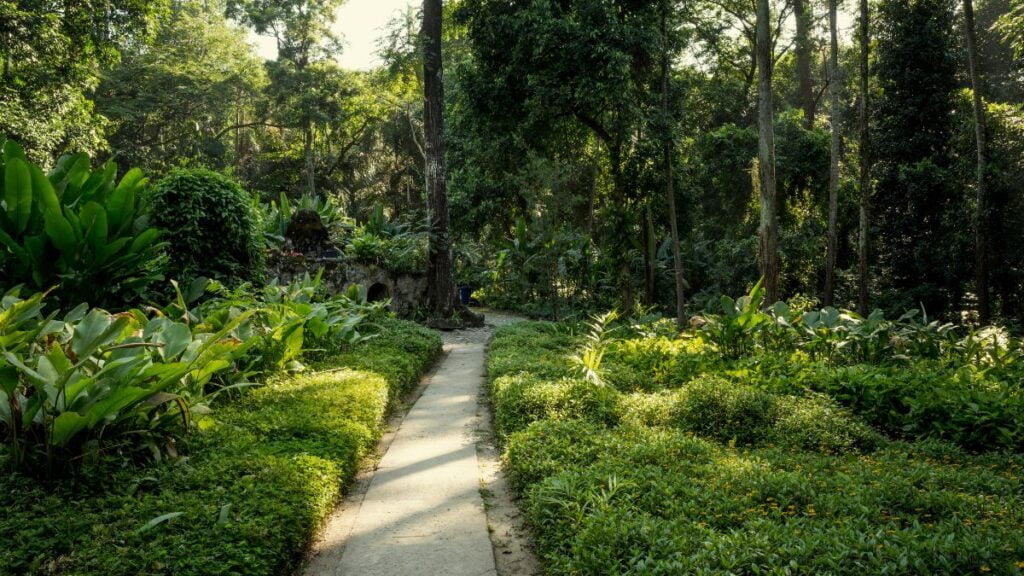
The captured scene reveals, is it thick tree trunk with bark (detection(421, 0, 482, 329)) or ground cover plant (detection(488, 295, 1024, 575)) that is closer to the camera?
ground cover plant (detection(488, 295, 1024, 575))

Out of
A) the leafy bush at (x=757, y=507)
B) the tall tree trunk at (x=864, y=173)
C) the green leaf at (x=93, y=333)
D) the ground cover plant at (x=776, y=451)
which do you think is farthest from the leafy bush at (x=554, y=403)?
the tall tree trunk at (x=864, y=173)

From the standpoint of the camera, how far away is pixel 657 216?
1392 cm

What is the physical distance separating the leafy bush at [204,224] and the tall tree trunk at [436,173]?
5130mm

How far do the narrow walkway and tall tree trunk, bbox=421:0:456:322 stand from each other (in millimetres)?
7155

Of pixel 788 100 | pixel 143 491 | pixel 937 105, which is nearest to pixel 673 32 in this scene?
pixel 937 105

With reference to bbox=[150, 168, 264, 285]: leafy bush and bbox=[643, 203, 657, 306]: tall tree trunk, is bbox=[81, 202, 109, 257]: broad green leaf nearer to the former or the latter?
bbox=[150, 168, 264, 285]: leafy bush

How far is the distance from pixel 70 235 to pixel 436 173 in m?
8.40

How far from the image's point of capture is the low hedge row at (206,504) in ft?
7.79

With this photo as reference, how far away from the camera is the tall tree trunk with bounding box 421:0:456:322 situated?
40.3 feet

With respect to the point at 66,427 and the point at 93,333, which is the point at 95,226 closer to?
the point at 93,333

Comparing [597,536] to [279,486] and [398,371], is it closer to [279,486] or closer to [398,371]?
[279,486]

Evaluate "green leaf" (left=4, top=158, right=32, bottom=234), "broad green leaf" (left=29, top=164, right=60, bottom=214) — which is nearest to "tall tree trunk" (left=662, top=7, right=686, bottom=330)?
"broad green leaf" (left=29, top=164, right=60, bottom=214)

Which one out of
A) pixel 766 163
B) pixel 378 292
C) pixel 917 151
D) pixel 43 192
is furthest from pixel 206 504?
pixel 917 151

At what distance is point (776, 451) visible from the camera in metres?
3.96
